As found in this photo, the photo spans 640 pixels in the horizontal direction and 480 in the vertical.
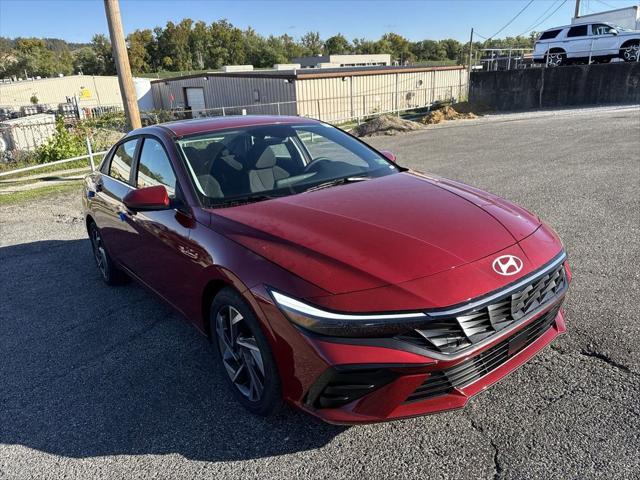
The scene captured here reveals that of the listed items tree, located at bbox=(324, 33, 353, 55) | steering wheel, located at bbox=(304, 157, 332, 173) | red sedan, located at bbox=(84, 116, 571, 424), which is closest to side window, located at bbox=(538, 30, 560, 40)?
red sedan, located at bbox=(84, 116, 571, 424)

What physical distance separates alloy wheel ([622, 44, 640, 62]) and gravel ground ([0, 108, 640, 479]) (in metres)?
22.1

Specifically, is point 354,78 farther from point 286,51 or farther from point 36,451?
point 286,51

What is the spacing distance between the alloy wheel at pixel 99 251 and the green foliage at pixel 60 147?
32.8ft

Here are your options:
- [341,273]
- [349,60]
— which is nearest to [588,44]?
[341,273]

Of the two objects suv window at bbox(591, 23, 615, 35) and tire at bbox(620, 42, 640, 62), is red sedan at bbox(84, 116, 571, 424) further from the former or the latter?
suv window at bbox(591, 23, 615, 35)

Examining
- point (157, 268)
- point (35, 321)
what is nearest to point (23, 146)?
point (35, 321)

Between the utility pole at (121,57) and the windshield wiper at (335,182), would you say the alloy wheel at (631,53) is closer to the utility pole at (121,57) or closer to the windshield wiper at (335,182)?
the utility pole at (121,57)

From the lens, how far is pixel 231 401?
2.96 metres

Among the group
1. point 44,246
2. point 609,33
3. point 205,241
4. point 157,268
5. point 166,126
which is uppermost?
point 609,33

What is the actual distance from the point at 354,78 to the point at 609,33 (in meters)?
14.5

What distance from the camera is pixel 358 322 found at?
2.14 metres

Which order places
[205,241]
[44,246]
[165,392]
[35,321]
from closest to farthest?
1. [205,241]
2. [165,392]
3. [35,321]
4. [44,246]

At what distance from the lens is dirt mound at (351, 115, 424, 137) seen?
17622 mm

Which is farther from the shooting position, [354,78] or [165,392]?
[354,78]
